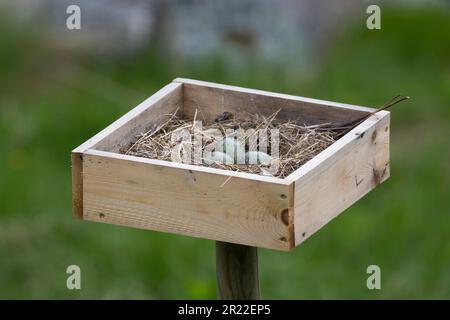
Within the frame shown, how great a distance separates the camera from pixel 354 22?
24.9 feet

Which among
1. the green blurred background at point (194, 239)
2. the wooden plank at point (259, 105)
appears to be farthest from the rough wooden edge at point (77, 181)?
the green blurred background at point (194, 239)

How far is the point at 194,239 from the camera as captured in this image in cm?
573

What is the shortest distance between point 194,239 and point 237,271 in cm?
209

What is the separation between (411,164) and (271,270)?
121 cm

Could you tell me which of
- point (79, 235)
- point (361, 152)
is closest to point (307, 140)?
point (361, 152)

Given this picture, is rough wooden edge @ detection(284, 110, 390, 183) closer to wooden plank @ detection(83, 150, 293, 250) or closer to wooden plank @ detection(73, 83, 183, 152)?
wooden plank @ detection(83, 150, 293, 250)

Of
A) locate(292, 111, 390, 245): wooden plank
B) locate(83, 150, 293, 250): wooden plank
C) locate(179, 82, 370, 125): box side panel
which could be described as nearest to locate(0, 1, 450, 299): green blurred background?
locate(179, 82, 370, 125): box side panel

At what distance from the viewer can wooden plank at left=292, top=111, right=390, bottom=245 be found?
3217 millimetres

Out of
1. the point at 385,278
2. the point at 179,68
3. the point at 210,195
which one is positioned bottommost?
the point at 385,278

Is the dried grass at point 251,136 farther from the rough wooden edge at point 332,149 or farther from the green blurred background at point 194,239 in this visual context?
the green blurred background at point 194,239

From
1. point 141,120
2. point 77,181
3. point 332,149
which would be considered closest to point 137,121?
point 141,120

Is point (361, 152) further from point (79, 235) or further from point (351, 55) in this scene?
point (351, 55)

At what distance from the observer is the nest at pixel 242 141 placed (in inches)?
135

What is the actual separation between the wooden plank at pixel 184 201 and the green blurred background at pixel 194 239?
1838 millimetres
